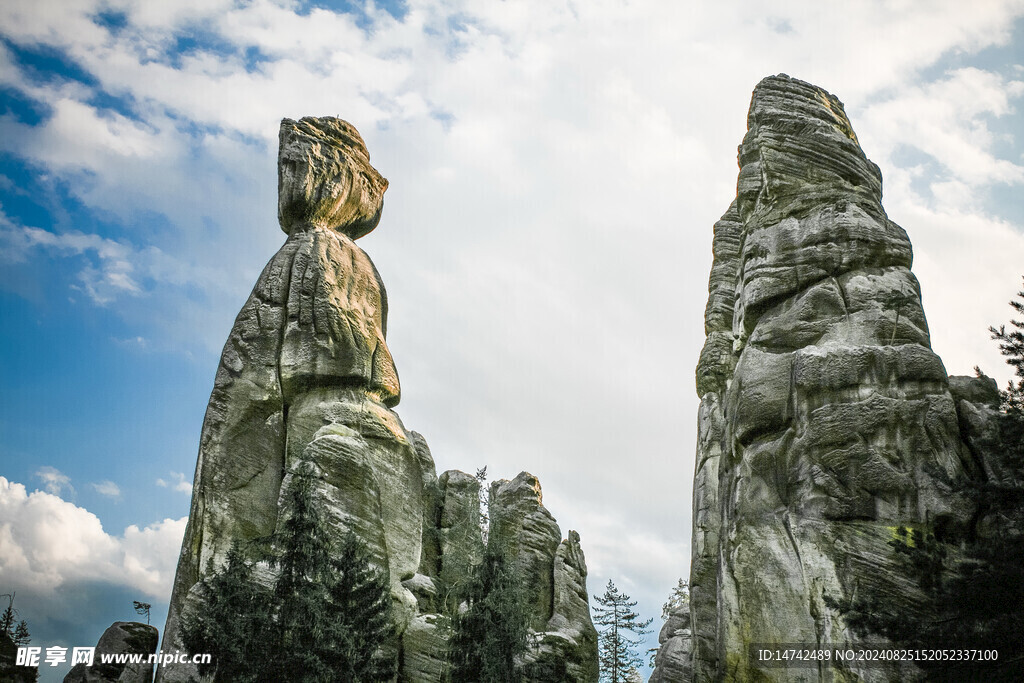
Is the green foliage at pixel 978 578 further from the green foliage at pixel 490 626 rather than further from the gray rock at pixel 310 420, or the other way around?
the gray rock at pixel 310 420

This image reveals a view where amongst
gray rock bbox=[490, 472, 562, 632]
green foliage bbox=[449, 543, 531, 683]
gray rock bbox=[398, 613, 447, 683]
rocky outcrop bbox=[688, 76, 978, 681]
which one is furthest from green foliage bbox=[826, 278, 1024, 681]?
gray rock bbox=[490, 472, 562, 632]

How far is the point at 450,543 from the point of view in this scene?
31.6m

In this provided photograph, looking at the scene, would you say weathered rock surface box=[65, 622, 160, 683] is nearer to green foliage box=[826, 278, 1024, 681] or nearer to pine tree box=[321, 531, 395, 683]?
pine tree box=[321, 531, 395, 683]

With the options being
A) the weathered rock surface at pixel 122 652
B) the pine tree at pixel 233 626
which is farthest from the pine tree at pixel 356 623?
the weathered rock surface at pixel 122 652

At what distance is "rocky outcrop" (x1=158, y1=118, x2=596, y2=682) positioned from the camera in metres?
26.3

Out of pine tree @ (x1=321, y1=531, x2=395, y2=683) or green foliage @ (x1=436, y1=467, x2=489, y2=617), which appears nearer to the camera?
pine tree @ (x1=321, y1=531, x2=395, y2=683)

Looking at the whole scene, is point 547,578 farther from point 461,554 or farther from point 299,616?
point 299,616

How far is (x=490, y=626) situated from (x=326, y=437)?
701 cm

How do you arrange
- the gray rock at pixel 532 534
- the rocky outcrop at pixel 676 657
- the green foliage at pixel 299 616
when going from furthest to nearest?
the rocky outcrop at pixel 676 657 < the gray rock at pixel 532 534 < the green foliage at pixel 299 616

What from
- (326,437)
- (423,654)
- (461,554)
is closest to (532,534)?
(461,554)

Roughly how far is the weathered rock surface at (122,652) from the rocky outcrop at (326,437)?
265cm

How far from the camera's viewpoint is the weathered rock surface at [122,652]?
1063 inches

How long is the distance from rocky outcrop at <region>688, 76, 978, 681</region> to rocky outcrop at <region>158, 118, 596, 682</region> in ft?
29.7

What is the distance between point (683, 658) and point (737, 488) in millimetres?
17364
